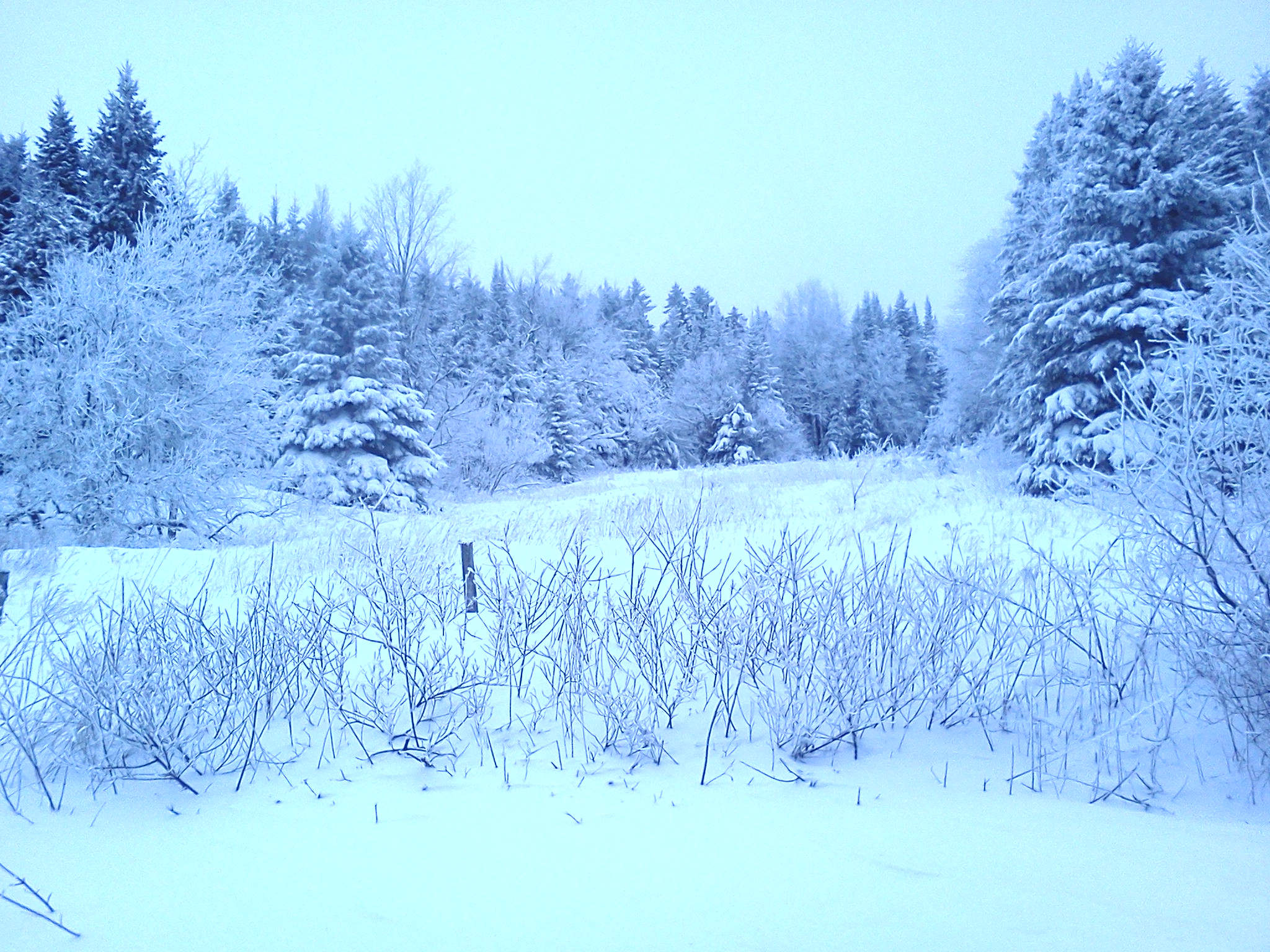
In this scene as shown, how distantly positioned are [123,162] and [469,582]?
1917 centimetres

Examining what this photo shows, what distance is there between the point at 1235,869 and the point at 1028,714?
1.58 meters

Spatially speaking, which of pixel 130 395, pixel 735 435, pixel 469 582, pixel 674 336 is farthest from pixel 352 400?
pixel 674 336

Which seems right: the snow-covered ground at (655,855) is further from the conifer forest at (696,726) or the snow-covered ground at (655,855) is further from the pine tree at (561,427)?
the pine tree at (561,427)

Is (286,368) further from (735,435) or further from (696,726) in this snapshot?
(735,435)

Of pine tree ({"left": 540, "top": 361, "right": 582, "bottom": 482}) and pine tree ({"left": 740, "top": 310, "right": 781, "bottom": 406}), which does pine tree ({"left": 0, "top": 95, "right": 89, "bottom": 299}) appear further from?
pine tree ({"left": 740, "top": 310, "right": 781, "bottom": 406})

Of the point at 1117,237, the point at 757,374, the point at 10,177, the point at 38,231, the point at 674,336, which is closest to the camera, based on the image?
the point at 1117,237

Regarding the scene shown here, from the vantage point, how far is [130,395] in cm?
1213

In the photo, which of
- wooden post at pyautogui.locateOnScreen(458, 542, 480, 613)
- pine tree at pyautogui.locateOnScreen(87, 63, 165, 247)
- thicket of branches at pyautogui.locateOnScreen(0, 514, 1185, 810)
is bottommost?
thicket of branches at pyautogui.locateOnScreen(0, 514, 1185, 810)

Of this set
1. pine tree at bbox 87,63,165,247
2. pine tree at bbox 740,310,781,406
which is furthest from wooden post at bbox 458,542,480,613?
pine tree at bbox 740,310,781,406

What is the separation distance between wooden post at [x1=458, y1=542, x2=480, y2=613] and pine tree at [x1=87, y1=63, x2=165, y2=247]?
1700 centimetres

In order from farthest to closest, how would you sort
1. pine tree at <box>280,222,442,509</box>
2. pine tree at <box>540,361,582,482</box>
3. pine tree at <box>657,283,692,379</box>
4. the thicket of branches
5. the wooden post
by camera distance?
1. pine tree at <box>657,283,692,379</box>
2. pine tree at <box>540,361,582,482</box>
3. pine tree at <box>280,222,442,509</box>
4. the wooden post
5. the thicket of branches

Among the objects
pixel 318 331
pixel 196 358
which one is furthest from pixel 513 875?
pixel 318 331

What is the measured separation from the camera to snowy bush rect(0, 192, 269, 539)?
11.6 m

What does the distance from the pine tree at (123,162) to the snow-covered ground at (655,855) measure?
18701mm
